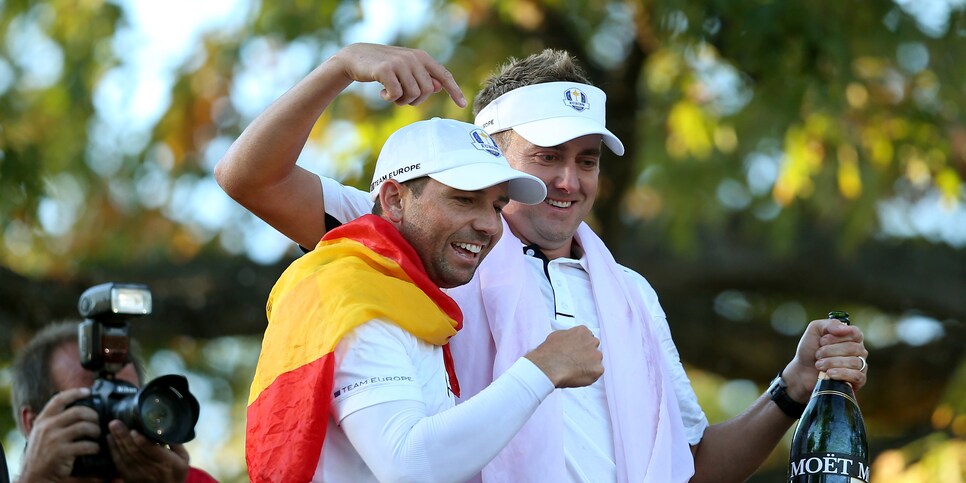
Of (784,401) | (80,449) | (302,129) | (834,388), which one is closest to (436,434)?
(302,129)

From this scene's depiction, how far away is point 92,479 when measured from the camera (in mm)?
4246

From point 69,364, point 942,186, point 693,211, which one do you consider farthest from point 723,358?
point 69,364

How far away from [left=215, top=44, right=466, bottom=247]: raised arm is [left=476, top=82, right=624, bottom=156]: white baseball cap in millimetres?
493

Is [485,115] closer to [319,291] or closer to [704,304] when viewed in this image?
[319,291]

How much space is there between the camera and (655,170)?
8859 mm

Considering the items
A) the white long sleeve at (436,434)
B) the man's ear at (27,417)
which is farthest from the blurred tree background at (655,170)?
the white long sleeve at (436,434)

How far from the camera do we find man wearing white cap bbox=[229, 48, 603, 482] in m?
2.94

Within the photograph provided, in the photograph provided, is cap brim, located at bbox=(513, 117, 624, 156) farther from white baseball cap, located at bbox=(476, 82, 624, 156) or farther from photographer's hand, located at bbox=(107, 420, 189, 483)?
photographer's hand, located at bbox=(107, 420, 189, 483)

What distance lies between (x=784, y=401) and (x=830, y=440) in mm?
528

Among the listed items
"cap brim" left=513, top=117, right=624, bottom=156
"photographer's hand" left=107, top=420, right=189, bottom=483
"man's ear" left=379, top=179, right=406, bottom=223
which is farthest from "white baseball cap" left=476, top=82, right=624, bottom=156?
"photographer's hand" left=107, top=420, right=189, bottom=483

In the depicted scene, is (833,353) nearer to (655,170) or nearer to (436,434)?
(436,434)

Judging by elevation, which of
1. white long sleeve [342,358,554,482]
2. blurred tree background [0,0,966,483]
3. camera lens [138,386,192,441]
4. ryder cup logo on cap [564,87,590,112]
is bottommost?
white long sleeve [342,358,554,482]

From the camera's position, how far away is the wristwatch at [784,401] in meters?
3.84

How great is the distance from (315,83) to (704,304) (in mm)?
6437
